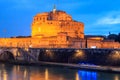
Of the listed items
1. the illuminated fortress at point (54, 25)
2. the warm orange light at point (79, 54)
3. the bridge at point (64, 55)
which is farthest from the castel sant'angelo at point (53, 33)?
the warm orange light at point (79, 54)

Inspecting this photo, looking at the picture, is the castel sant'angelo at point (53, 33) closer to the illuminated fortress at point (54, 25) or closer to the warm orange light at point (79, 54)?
the illuminated fortress at point (54, 25)

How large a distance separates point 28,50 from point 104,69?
19240 mm

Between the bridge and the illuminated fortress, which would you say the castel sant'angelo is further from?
the bridge

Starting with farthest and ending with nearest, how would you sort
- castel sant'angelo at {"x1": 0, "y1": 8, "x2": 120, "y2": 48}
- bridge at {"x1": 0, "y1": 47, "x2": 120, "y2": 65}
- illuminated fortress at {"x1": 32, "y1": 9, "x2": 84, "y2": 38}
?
illuminated fortress at {"x1": 32, "y1": 9, "x2": 84, "y2": 38} < castel sant'angelo at {"x1": 0, "y1": 8, "x2": 120, "y2": 48} < bridge at {"x1": 0, "y1": 47, "x2": 120, "y2": 65}

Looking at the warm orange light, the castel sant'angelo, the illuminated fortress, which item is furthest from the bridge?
Answer: the illuminated fortress

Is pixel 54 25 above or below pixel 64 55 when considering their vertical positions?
above

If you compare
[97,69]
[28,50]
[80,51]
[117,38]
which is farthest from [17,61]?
[117,38]

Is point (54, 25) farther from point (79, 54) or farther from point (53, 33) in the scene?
point (79, 54)

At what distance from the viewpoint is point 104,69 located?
44.0 meters

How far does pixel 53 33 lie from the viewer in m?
79.2

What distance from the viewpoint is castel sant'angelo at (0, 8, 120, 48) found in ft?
247

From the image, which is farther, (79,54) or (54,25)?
(54,25)

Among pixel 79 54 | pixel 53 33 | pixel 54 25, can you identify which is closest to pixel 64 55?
pixel 79 54

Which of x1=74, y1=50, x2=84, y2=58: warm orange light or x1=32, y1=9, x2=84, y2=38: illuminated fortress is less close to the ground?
x1=32, y1=9, x2=84, y2=38: illuminated fortress
